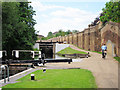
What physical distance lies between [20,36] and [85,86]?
1949 centimetres

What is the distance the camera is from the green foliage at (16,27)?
18.7m

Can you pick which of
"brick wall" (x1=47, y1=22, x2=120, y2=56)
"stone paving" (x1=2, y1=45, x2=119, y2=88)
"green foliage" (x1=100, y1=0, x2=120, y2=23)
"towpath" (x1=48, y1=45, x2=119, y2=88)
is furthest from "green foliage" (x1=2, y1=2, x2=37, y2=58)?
"brick wall" (x1=47, y1=22, x2=120, y2=56)

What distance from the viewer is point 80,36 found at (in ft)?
136

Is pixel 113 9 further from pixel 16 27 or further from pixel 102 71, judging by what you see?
pixel 16 27

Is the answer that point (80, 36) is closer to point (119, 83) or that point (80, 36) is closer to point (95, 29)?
point (95, 29)

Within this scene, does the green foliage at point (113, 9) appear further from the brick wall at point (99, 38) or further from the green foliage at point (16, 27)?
the green foliage at point (16, 27)

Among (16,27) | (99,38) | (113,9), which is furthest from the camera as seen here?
(99,38)

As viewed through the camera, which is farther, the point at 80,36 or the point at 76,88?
the point at 80,36

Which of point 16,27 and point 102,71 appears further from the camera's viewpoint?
point 16,27

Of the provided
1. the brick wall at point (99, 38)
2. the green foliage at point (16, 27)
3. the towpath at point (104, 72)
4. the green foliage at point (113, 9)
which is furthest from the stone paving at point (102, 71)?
the green foliage at point (16, 27)

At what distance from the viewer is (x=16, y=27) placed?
21062 mm

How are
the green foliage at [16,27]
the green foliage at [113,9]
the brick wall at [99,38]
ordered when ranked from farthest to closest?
the brick wall at [99,38], the green foliage at [16,27], the green foliage at [113,9]

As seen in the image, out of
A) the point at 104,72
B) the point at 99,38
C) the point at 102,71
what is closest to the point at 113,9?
the point at 102,71

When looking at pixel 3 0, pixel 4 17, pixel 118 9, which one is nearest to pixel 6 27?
pixel 4 17
